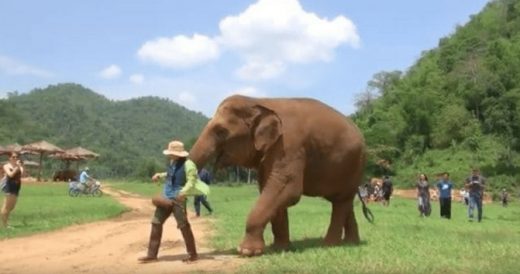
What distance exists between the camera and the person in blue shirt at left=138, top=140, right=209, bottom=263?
32.8 ft

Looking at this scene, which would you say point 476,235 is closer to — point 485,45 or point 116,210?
point 116,210

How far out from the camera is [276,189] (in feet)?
34.9

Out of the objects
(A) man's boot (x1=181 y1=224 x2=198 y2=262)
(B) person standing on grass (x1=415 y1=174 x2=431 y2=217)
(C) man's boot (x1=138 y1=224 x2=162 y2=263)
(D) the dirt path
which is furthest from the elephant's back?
(B) person standing on grass (x1=415 y1=174 x2=431 y2=217)

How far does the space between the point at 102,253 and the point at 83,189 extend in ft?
87.8

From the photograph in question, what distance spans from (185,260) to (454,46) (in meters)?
97.8

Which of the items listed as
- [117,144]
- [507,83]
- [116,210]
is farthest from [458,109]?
[117,144]

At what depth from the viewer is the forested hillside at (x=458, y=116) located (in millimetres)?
72688

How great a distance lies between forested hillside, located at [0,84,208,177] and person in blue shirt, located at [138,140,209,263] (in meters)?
85.9

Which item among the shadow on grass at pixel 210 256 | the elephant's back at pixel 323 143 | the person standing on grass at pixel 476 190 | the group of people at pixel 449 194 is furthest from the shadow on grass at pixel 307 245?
the group of people at pixel 449 194

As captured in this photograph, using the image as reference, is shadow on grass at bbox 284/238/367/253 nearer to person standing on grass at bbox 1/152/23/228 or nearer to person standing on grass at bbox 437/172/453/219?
person standing on grass at bbox 1/152/23/228

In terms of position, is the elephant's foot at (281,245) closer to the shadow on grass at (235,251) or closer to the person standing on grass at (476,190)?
the shadow on grass at (235,251)

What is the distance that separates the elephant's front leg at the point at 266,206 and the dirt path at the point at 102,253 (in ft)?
1.24

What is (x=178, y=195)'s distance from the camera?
10.1 meters

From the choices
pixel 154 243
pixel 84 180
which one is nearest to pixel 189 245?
pixel 154 243
